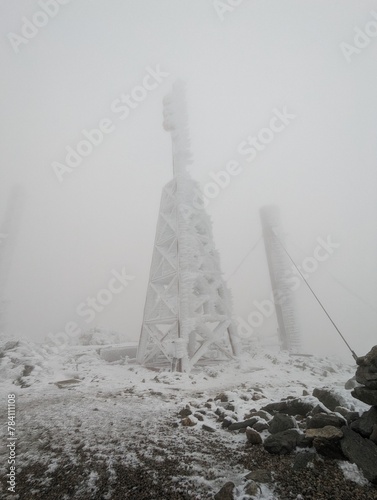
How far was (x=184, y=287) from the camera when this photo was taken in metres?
9.45

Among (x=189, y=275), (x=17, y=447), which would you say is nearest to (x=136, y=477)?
(x=17, y=447)

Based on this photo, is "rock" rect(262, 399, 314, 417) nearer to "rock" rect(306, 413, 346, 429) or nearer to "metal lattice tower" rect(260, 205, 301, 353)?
"rock" rect(306, 413, 346, 429)

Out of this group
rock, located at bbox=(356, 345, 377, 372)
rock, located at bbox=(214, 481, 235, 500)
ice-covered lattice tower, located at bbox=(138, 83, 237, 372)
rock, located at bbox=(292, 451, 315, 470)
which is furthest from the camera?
ice-covered lattice tower, located at bbox=(138, 83, 237, 372)

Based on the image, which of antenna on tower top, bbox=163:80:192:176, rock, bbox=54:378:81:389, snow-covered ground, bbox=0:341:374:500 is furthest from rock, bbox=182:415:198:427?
antenna on tower top, bbox=163:80:192:176

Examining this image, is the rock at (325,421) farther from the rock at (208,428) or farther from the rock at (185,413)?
the rock at (185,413)

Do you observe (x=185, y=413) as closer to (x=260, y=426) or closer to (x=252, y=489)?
(x=260, y=426)

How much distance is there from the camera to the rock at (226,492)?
1.82 m

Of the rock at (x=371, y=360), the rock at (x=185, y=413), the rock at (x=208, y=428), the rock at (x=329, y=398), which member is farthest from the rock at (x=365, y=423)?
the rock at (x=185, y=413)

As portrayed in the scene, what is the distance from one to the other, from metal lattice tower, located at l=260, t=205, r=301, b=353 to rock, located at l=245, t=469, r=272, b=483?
45.9 ft

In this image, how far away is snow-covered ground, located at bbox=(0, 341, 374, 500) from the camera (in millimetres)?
2020

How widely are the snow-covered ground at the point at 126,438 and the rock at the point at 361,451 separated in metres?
0.08

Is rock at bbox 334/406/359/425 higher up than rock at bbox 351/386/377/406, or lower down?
lower down

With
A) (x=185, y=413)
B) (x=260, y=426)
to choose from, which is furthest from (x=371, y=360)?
(x=185, y=413)

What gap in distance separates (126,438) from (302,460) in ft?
7.08
